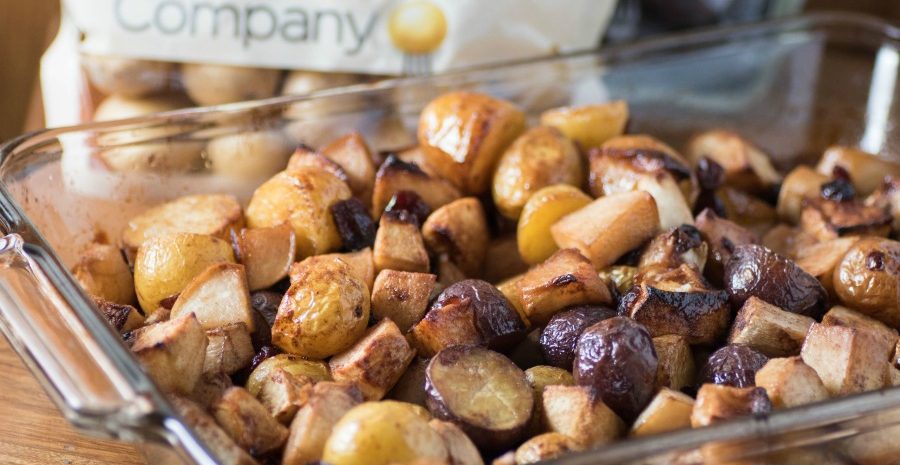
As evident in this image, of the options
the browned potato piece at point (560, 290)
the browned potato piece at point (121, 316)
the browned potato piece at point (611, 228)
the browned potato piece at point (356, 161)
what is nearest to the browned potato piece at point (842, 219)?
the browned potato piece at point (611, 228)

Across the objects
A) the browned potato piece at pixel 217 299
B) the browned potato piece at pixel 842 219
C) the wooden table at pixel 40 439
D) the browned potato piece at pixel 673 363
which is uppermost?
the browned potato piece at pixel 217 299

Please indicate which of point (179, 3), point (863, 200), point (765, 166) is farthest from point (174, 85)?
point (863, 200)

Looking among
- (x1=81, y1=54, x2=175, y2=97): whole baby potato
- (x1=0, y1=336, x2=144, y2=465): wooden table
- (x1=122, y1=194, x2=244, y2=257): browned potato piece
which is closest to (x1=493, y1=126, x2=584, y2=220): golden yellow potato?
(x1=122, y1=194, x2=244, y2=257): browned potato piece

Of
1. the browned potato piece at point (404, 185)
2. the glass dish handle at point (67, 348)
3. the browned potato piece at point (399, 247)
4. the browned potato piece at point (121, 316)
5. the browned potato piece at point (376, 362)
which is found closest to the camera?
the glass dish handle at point (67, 348)

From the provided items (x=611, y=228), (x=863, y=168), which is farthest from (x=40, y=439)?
(x=863, y=168)

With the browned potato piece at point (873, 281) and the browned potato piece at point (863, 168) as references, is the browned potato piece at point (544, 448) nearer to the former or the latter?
the browned potato piece at point (873, 281)

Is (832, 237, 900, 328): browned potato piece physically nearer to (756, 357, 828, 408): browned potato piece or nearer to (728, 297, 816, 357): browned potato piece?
(728, 297, 816, 357): browned potato piece

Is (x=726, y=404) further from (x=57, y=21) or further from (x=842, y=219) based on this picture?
(x=57, y=21)
